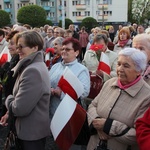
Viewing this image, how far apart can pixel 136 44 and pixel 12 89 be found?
1.55m

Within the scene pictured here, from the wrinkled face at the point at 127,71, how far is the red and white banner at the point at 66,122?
0.54 m

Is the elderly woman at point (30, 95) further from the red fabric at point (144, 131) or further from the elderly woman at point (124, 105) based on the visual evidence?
the red fabric at point (144, 131)

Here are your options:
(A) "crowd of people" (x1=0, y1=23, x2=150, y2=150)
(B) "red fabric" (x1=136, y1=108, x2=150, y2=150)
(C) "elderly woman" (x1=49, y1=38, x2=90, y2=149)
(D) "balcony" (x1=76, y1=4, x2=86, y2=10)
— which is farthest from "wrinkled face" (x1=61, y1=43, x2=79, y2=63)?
(D) "balcony" (x1=76, y1=4, x2=86, y2=10)

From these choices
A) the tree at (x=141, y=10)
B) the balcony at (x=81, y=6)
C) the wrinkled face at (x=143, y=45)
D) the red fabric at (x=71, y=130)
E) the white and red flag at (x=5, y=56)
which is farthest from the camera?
the tree at (x=141, y=10)

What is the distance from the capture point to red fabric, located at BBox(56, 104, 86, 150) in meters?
2.50

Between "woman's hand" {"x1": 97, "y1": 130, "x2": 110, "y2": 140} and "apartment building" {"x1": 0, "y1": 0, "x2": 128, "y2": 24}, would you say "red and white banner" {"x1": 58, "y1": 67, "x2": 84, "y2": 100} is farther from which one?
"apartment building" {"x1": 0, "y1": 0, "x2": 128, "y2": 24}

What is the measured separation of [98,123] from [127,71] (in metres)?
0.56

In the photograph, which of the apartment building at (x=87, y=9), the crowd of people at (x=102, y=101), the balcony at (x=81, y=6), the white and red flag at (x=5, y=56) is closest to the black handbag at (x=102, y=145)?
the crowd of people at (x=102, y=101)

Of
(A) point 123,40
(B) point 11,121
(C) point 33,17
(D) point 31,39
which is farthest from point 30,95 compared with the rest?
(C) point 33,17

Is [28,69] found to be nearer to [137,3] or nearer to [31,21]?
[31,21]

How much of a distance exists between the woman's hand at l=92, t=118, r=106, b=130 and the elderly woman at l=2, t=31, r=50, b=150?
1.80ft

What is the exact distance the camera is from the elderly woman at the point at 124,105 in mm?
2271

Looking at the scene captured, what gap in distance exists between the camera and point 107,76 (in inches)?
151

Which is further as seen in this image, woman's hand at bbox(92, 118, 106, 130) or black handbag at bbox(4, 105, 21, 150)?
black handbag at bbox(4, 105, 21, 150)
